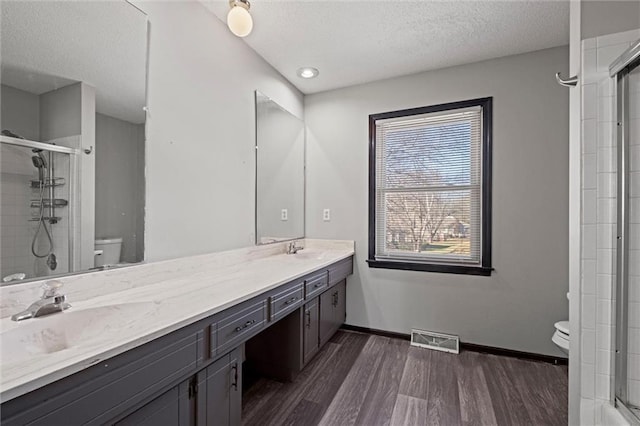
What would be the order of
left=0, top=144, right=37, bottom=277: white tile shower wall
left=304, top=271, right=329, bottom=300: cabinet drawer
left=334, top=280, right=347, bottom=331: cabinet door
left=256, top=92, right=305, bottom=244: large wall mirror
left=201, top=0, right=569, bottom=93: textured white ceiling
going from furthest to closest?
left=334, top=280, right=347, bottom=331: cabinet door
left=256, top=92, right=305, bottom=244: large wall mirror
left=304, top=271, right=329, bottom=300: cabinet drawer
left=201, top=0, right=569, bottom=93: textured white ceiling
left=0, top=144, right=37, bottom=277: white tile shower wall

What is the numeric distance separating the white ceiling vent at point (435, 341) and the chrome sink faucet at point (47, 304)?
8.45 feet

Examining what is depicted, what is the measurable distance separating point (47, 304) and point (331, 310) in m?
1.97

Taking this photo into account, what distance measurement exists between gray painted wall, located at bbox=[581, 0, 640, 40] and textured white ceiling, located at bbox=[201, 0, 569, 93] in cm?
60

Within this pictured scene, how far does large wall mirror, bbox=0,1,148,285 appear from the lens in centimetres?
111

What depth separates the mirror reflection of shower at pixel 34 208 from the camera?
1.10m

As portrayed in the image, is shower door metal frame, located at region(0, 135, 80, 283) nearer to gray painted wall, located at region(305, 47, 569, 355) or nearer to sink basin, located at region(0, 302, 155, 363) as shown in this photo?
sink basin, located at region(0, 302, 155, 363)

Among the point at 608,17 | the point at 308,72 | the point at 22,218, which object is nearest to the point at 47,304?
the point at 22,218

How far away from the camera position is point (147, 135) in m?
→ 1.57

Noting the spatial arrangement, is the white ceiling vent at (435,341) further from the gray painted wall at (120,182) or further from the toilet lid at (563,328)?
the gray painted wall at (120,182)

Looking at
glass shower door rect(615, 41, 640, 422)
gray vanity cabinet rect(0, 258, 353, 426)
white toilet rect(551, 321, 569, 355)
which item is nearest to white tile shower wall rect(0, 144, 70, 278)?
gray vanity cabinet rect(0, 258, 353, 426)

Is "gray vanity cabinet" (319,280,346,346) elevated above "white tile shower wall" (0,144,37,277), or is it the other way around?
"white tile shower wall" (0,144,37,277)

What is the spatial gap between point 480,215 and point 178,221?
241cm

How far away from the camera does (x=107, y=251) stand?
141 cm

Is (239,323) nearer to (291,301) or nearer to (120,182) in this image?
(291,301)
